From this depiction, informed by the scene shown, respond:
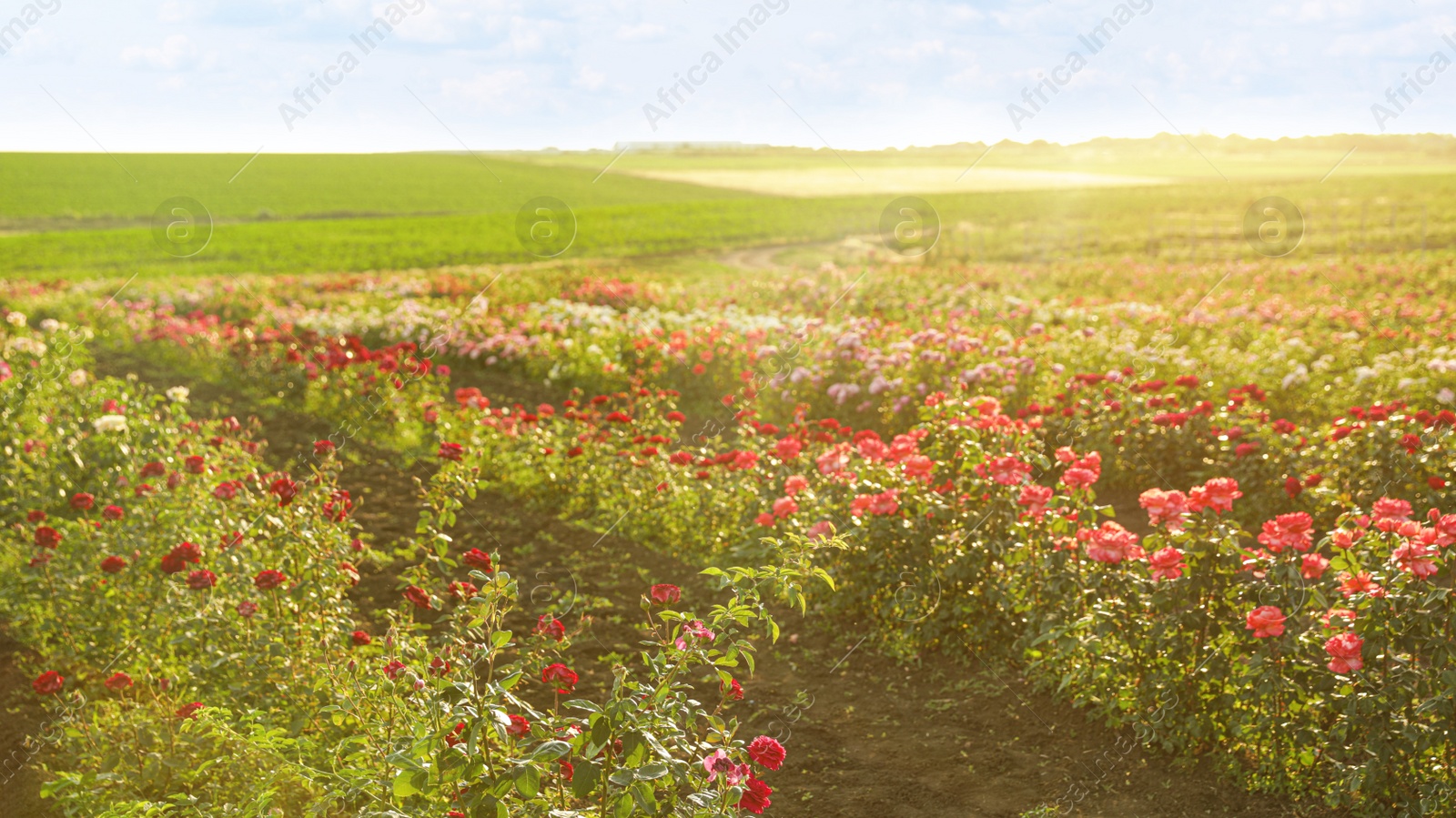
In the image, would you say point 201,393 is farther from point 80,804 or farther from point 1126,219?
point 1126,219

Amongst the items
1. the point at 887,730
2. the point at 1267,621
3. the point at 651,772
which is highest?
the point at 651,772

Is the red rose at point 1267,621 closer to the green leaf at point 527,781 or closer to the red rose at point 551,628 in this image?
the red rose at point 551,628

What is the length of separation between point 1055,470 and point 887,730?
11.8 feet

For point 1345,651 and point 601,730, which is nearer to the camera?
point 601,730

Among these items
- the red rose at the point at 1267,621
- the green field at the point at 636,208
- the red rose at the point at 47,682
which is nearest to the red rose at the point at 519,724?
the red rose at the point at 47,682

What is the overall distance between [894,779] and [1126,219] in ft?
153

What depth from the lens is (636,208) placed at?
173ft

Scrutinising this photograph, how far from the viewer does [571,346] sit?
11.7 meters

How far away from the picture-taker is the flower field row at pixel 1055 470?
3.76 meters

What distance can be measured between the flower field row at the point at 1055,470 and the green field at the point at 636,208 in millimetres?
16138

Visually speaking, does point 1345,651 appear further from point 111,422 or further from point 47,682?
point 111,422

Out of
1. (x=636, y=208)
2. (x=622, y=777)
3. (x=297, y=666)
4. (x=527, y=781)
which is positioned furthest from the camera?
(x=636, y=208)

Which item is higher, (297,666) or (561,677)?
(561,677)

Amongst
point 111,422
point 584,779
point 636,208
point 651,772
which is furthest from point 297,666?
point 636,208
